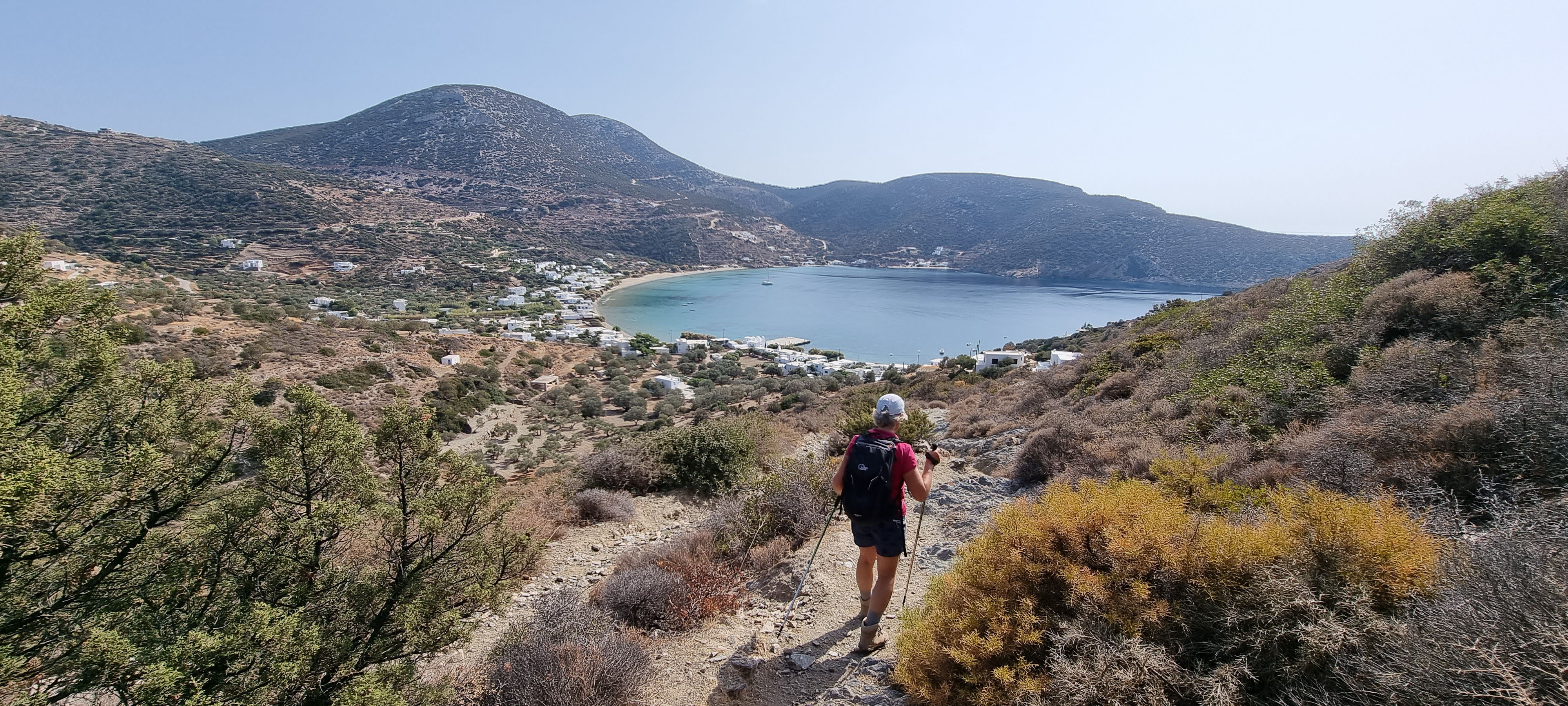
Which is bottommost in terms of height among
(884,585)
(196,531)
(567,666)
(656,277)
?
(656,277)

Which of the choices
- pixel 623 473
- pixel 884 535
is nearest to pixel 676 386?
pixel 623 473

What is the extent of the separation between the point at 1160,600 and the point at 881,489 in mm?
1346

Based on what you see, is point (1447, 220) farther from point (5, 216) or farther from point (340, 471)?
point (5, 216)

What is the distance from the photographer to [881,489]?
10.2 feet

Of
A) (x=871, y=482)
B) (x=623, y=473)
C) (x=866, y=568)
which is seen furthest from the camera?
(x=623, y=473)

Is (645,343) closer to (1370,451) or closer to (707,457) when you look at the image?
(707,457)

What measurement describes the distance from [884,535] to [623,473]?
5043mm

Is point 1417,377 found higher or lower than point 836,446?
higher

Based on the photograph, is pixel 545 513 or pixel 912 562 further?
pixel 545 513

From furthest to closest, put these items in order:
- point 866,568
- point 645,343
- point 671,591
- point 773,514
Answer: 1. point 645,343
2. point 773,514
3. point 671,591
4. point 866,568

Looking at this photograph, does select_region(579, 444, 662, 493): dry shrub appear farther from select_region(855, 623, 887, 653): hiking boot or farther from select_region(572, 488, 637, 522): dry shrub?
select_region(855, 623, 887, 653): hiking boot

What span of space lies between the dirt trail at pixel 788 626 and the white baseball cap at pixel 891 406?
138cm

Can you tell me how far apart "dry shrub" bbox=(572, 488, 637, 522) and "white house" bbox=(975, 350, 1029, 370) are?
56.9ft

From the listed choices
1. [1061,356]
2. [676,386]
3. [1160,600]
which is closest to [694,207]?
[676,386]
